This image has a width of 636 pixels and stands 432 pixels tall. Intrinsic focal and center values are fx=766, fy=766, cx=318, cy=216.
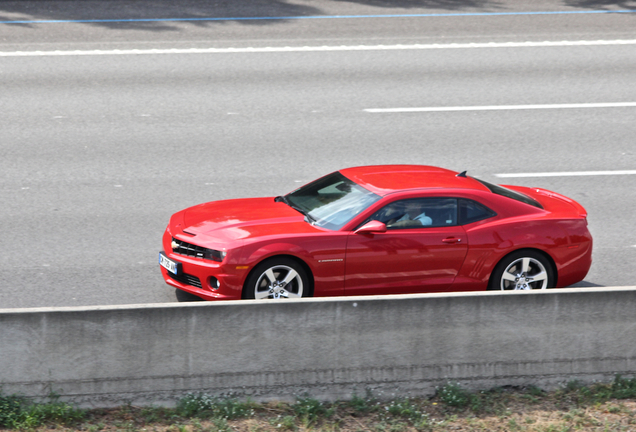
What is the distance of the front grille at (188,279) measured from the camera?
24.9ft

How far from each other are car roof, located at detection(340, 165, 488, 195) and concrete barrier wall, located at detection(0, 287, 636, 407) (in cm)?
180

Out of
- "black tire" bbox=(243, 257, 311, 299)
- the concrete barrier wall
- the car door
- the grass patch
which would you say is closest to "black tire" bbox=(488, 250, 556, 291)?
the car door

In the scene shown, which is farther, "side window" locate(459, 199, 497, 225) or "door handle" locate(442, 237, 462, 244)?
"side window" locate(459, 199, 497, 225)

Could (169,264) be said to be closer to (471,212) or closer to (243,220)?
(243,220)

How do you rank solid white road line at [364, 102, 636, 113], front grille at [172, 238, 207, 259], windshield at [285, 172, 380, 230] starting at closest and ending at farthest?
front grille at [172, 238, 207, 259]
windshield at [285, 172, 380, 230]
solid white road line at [364, 102, 636, 113]

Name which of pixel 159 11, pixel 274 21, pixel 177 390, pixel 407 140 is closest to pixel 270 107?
pixel 407 140

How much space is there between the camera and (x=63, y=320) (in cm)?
612

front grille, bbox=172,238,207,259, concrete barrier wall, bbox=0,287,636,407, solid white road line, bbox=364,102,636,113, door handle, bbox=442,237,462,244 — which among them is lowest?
concrete barrier wall, bbox=0,287,636,407

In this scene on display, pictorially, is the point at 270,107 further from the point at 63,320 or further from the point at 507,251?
the point at 63,320

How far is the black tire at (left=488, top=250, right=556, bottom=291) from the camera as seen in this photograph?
7973 mm

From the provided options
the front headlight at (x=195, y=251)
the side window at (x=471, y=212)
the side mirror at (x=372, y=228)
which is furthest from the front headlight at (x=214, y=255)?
the side window at (x=471, y=212)

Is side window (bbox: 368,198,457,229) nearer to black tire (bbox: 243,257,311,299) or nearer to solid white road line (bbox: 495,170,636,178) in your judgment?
black tire (bbox: 243,257,311,299)

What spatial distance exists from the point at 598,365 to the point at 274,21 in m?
14.0

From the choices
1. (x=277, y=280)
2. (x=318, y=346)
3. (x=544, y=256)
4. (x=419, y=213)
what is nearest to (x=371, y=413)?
(x=318, y=346)
